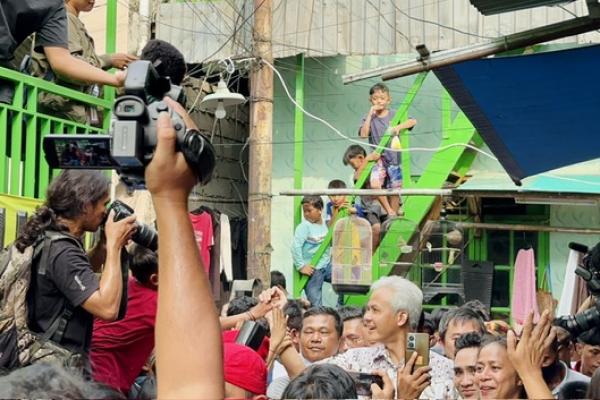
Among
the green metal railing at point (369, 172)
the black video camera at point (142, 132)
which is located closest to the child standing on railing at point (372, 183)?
the green metal railing at point (369, 172)

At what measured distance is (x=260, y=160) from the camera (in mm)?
11766

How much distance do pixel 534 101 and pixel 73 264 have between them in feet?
9.82

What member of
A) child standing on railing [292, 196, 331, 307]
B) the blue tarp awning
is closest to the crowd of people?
the blue tarp awning

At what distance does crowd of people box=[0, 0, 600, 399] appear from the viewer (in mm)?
2283

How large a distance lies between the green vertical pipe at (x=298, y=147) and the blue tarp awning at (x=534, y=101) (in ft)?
17.4

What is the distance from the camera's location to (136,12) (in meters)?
13.7

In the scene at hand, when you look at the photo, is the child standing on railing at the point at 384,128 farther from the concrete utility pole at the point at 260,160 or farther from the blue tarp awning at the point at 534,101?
the blue tarp awning at the point at 534,101

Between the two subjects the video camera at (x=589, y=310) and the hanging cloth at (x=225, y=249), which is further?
the hanging cloth at (x=225, y=249)

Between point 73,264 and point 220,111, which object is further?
point 220,111

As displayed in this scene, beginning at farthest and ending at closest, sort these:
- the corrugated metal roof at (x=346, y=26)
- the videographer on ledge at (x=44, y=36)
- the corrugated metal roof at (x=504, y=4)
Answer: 1. the corrugated metal roof at (x=346, y=26)
2. the videographer on ledge at (x=44, y=36)
3. the corrugated metal roof at (x=504, y=4)

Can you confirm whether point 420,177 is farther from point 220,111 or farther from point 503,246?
point 220,111

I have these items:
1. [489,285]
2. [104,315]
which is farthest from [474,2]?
[489,285]

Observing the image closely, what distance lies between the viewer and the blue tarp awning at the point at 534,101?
5668 mm

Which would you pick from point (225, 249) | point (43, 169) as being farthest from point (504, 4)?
point (225, 249)
